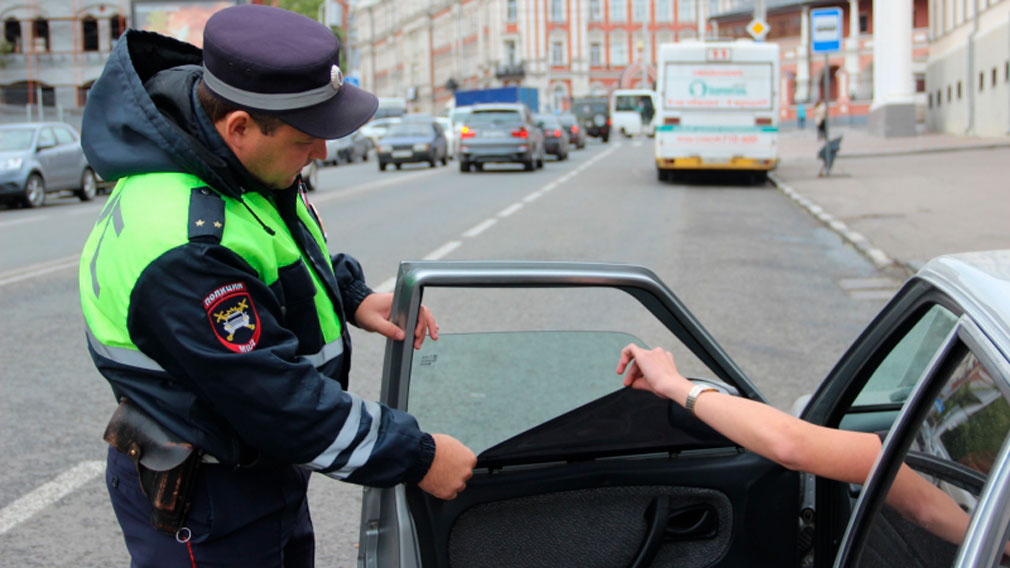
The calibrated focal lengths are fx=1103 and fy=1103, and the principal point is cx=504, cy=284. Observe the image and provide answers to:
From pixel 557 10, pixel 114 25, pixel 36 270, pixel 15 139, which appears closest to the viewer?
pixel 36 270

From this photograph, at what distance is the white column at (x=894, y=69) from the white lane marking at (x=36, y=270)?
29.3 meters

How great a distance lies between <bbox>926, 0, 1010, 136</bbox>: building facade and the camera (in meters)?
31.6

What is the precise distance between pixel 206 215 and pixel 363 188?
2145 centimetres

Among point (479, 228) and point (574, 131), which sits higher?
point (574, 131)

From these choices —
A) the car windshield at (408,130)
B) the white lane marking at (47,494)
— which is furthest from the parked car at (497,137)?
the white lane marking at (47,494)

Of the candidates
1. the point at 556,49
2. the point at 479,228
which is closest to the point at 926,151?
the point at 479,228

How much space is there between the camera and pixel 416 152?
32438 mm

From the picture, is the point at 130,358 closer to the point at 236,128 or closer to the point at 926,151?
the point at 236,128

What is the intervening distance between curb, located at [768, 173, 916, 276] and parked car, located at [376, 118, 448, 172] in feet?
52.0

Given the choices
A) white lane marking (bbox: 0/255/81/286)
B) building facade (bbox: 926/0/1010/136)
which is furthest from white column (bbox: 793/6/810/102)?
white lane marking (bbox: 0/255/81/286)

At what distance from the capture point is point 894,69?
114 ft

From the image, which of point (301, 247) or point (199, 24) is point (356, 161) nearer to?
point (199, 24)

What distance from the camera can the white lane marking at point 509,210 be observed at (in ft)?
52.3

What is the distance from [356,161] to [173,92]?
1615 inches
